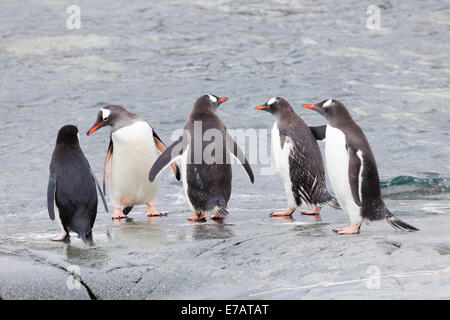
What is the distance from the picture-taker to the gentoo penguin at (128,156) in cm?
665

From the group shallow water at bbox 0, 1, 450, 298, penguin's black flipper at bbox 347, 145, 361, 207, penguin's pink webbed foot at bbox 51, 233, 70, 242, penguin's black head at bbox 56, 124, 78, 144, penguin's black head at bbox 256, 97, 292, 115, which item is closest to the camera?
penguin's pink webbed foot at bbox 51, 233, 70, 242

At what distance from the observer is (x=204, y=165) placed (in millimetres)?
6164

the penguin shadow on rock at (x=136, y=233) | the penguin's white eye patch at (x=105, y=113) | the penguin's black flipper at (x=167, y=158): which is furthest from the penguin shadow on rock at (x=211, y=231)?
the penguin's white eye patch at (x=105, y=113)

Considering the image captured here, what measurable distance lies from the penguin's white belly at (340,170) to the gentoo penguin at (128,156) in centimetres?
174

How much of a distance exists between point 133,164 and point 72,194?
143 centimetres

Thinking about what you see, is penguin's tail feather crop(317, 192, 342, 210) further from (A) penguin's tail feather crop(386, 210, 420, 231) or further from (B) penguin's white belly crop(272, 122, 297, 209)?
(A) penguin's tail feather crop(386, 210, 420, 231)

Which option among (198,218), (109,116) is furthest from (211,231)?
(109,116)

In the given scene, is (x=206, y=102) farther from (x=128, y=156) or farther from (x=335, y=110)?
(x=335, y=110)

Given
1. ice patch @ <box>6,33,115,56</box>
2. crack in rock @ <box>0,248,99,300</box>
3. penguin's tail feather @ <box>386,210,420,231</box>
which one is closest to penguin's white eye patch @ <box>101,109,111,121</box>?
crack in rock @ <box>0,248,99,300</box>

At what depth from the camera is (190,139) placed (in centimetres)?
623

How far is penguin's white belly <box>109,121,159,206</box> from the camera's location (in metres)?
6.65

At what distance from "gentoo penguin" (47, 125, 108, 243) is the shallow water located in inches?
40.7

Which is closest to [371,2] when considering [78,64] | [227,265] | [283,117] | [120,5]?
[120,5]

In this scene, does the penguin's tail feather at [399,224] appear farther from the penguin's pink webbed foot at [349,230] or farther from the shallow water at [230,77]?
the shallow water at [230,77]
